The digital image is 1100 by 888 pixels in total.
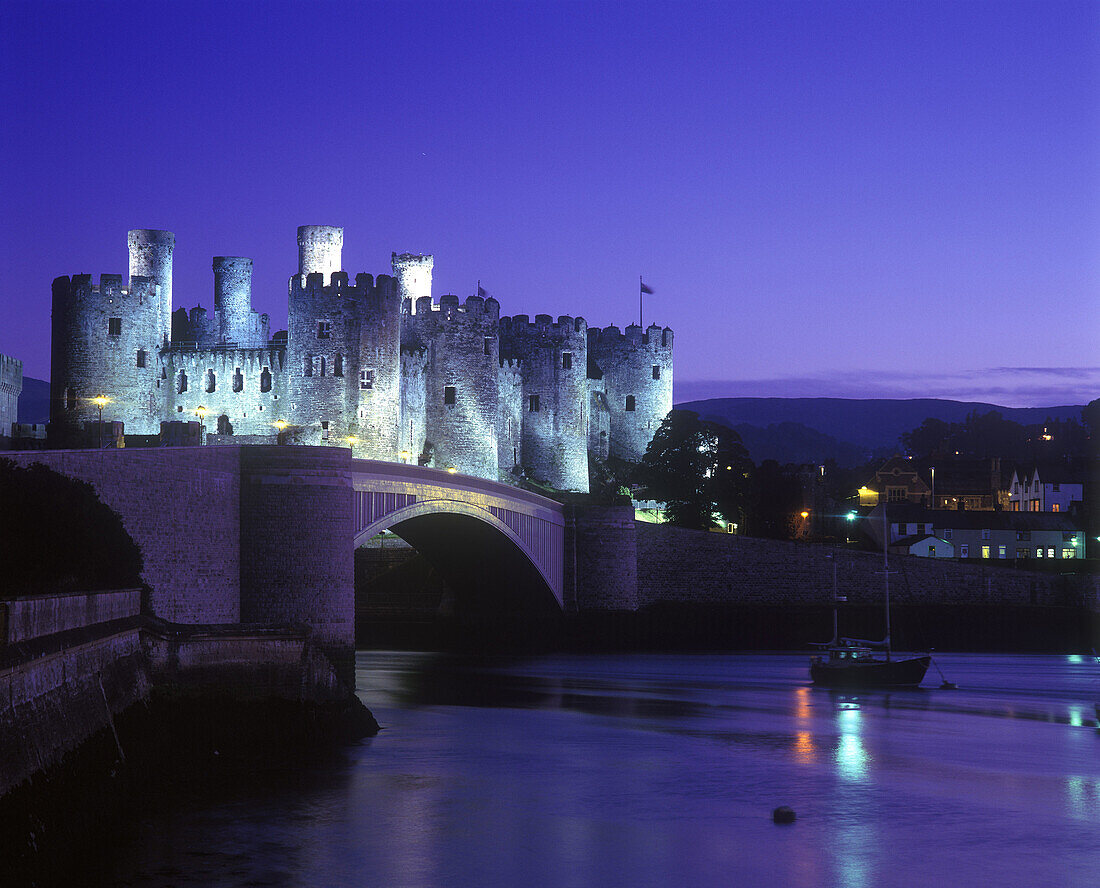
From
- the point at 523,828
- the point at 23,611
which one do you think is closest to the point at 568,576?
the point at 523,828

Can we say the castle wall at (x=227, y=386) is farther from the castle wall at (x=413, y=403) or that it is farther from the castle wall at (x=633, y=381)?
the castle wall at (x=633, y=381)

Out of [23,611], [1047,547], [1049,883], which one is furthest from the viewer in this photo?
[1047,547]

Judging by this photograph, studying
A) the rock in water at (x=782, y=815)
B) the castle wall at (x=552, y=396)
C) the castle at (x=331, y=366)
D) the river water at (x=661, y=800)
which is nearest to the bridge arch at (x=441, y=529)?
the river water at (x=661, y=800)

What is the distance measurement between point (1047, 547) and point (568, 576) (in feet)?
98.4

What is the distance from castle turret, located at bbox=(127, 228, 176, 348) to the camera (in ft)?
186

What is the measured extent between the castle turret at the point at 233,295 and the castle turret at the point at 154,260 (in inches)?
158

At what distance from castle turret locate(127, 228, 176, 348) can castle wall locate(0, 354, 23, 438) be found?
17.7ft

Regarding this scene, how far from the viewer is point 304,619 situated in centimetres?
2752

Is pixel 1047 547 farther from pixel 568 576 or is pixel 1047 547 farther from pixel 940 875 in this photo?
pixel 940 875

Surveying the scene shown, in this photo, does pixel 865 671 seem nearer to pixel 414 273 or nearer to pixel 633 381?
pixel 414 273

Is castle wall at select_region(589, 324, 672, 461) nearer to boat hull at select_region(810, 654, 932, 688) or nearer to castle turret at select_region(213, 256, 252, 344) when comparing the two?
castle turret at select_region(213, 256, 252, 344)

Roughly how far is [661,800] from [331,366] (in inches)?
1350

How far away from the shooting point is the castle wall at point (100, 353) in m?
53.3

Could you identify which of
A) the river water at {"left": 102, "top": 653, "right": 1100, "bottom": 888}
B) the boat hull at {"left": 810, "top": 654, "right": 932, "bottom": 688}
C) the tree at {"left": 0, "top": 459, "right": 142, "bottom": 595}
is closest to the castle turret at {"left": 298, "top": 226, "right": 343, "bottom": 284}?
the river water at {"left": 102, "top": 653, "right": 1100, "bottom": 888}
